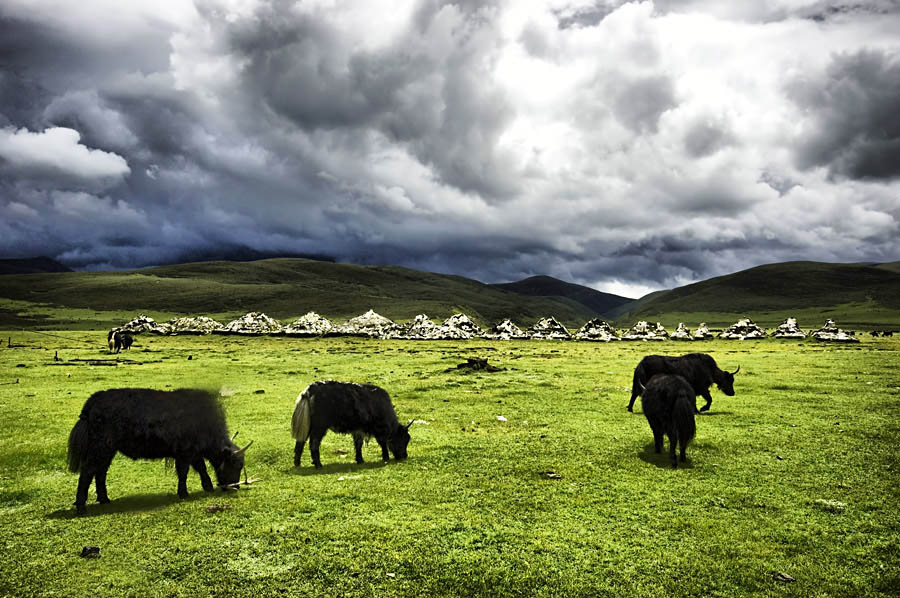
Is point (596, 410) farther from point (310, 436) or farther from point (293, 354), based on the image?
point (293, 354)

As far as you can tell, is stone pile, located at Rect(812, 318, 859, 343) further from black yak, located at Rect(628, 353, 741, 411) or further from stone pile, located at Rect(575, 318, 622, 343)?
black yak, located at Rect(628, 353, 741, 411)

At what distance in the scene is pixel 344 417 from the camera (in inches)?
538

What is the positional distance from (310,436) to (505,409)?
11.6 m

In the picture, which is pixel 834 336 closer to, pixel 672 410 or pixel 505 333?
pixel 505 333

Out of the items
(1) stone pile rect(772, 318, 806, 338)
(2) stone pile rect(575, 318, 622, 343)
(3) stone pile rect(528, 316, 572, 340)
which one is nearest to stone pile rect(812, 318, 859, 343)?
(1) stone pile rect(772, 318, 806, 338)

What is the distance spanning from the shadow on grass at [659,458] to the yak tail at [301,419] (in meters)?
10.5

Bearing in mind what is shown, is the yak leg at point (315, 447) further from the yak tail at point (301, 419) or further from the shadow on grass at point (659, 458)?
the shadow on grass at point (659, 458)

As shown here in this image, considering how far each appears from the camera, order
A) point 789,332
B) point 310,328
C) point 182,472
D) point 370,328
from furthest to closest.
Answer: point 370,328 → point 310,328 → point 789,332 → point 182,472

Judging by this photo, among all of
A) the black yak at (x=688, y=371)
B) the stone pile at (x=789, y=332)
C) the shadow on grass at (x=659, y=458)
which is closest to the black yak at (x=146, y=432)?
the shadow on grass at (x=659, y=458)

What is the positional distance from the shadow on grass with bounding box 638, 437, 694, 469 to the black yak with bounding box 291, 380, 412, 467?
25.4 ft

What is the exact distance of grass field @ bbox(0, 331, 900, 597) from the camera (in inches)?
297

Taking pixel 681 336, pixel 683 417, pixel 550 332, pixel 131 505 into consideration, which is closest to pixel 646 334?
pixel 681 336

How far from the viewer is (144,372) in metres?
34.3

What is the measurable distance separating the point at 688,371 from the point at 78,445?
23.0 m
